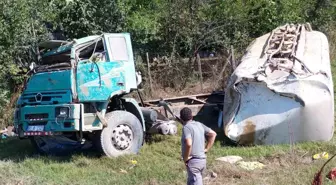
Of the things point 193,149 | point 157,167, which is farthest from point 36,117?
point 193,149

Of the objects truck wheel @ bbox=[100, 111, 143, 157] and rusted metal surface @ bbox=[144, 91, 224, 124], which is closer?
truck wheel @ bbox=[100, 111, 143, 157]

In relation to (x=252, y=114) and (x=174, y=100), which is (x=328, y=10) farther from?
(x=252, y=114)

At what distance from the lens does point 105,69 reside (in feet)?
31.8

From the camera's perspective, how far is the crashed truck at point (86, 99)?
944 centimetres

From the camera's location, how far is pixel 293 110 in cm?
980

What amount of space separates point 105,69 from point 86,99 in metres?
0.68

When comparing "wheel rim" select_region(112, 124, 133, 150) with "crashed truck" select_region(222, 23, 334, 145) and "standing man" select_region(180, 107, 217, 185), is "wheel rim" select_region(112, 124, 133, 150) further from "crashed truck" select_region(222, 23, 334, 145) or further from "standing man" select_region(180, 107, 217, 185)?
"standing man" select_region(180, 107, 217, 185)

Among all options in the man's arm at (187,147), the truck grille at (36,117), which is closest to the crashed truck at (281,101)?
the truck grille at (36,117)

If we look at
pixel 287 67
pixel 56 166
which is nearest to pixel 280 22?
pixel 287 67

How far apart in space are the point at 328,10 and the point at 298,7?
1834 millimetres

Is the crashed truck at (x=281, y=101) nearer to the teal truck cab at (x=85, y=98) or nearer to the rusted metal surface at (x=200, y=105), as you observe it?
the rusted metal surface at (x=200, y=105)

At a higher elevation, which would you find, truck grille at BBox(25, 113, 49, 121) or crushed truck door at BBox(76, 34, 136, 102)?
crushed truck door at BBox(76, 34, 136, 102)

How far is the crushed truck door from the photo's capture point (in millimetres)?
9461

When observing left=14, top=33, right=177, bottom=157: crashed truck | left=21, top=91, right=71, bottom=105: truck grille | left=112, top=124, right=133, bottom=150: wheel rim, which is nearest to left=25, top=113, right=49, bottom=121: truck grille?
left=14, top=33, right=177, bottom=157: crashed truck
